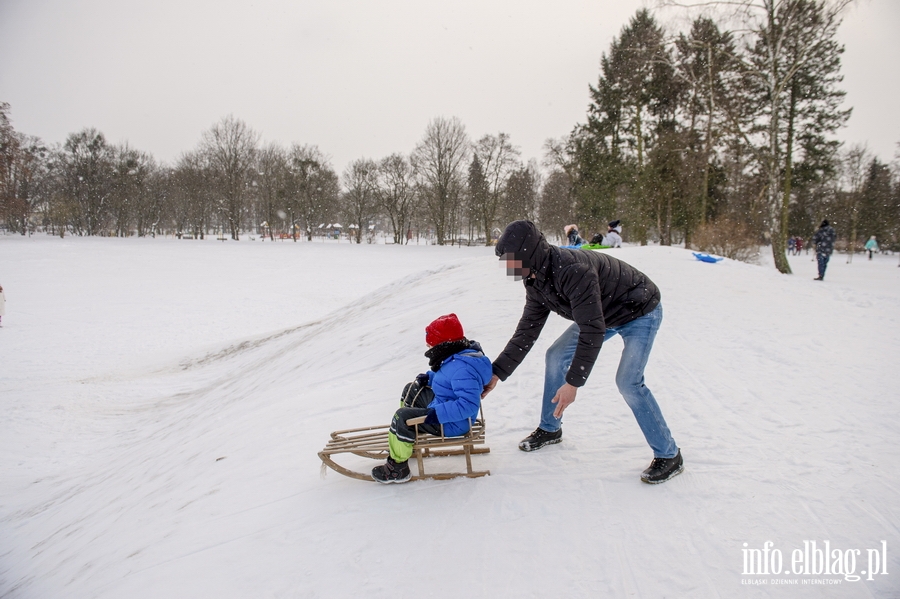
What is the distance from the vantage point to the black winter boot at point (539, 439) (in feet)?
13.5

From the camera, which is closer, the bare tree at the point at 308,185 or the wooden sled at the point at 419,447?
the wooden sled at the point at 419,447

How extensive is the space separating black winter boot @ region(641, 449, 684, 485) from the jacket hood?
5.80ft

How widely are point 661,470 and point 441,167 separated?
173ft

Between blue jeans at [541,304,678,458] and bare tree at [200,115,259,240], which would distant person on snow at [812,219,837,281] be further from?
bare tree at [200,115,259,240]

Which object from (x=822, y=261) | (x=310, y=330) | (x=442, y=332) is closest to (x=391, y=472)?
(x=442, y=332)

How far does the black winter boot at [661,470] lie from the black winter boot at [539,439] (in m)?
0.83

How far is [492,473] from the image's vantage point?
3.77m

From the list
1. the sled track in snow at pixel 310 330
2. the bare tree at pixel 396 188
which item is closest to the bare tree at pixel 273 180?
the bare tree at pixel 396 188

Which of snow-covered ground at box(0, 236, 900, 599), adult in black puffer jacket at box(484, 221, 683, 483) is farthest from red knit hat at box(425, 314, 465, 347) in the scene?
snow-covered ground at box(0, 236, 900, 599)

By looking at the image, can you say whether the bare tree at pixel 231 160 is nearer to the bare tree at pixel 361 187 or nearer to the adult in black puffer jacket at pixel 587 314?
the bare tree at pixel 361 187

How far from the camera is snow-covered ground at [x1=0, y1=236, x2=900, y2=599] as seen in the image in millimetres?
2850

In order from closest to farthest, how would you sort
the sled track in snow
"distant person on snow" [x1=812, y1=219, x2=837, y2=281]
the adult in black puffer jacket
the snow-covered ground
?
the snow-covered ground < the adult in black puffer jacket < the sled track in snow < "distant person on snow" [x1=812, y1=219, x2=837, y2=281]

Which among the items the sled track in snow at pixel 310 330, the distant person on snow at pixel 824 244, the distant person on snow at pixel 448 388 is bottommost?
the sled track in snow at pixel 310 330

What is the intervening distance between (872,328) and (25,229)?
69.8 m
